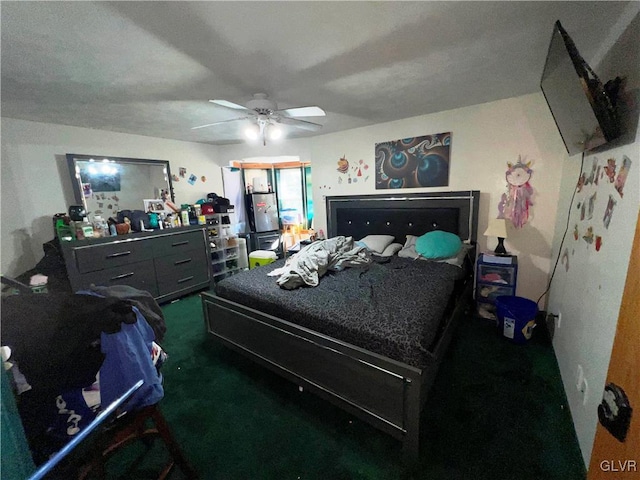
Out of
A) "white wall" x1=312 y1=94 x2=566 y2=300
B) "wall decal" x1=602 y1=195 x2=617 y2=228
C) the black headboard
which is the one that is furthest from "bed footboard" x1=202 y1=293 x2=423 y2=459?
"white wall" x1=312 y1=94 x2=566 y2=300

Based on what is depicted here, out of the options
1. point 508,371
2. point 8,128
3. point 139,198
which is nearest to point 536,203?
point 508,371

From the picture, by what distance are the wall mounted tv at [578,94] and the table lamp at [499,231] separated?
97 cm

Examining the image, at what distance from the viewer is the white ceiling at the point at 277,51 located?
1179mm

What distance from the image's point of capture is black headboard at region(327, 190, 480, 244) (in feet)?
9.29

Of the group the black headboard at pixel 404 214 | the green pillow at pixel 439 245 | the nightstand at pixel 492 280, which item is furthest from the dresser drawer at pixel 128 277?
the nightstand at pixel 492 280

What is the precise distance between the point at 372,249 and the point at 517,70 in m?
1.97

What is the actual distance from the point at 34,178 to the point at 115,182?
68cm

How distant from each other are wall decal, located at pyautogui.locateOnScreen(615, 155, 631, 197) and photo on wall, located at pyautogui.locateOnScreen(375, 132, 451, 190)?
1.76 metres

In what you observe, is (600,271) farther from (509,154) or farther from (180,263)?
(180,263)

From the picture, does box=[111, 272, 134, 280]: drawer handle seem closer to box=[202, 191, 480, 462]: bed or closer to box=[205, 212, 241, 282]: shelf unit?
box=[205, 212, 241, 282]: shelf unit

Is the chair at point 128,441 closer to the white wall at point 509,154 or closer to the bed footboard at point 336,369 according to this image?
the bed footboard at point 336,369

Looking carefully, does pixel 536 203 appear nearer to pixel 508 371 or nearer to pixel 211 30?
pixel 508 371

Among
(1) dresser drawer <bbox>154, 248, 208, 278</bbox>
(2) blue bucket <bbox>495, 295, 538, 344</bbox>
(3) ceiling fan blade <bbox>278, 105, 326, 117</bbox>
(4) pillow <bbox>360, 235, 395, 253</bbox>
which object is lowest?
(2) blue bucket <bbox>495, 295, 538, 344</bbox>

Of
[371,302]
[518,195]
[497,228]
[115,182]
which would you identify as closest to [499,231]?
[497,228]
